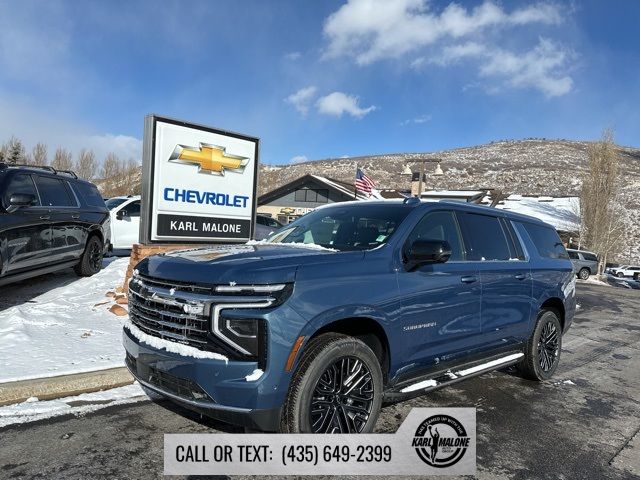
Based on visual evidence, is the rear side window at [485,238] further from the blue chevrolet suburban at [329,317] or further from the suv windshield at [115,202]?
the suv windshield at [115,202]

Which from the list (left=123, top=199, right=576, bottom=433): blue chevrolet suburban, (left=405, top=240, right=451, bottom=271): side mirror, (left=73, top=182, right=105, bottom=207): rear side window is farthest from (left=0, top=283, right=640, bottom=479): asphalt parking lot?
(left=73, top=182, right=105, bottom=207): rear side window

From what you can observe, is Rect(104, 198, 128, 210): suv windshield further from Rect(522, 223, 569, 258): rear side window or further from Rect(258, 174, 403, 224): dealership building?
Rect(258, 174, 403, 224): dealership building

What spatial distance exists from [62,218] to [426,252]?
630 cm

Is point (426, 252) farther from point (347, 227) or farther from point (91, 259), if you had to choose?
point (91, 259)

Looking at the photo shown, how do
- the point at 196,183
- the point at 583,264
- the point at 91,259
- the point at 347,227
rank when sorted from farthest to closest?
1. the point at 583,264
2. the point at 91,259
3. the point at 196,183
4. the point at 347,227

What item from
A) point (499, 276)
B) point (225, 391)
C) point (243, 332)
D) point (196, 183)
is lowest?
point (225, 391)

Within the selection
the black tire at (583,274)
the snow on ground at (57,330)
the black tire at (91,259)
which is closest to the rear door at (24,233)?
the snow on ground at (57,330)

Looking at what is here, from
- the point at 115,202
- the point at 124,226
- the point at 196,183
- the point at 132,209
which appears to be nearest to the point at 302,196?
the point at 115,202

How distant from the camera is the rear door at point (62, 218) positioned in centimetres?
733

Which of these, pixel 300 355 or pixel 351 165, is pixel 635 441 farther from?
pixel 351 165

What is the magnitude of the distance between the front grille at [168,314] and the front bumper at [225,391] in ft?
0.44

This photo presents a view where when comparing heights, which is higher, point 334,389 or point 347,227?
point 347,227

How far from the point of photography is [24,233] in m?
6.54

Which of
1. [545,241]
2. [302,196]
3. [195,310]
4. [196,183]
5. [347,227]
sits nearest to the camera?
[195,310]
